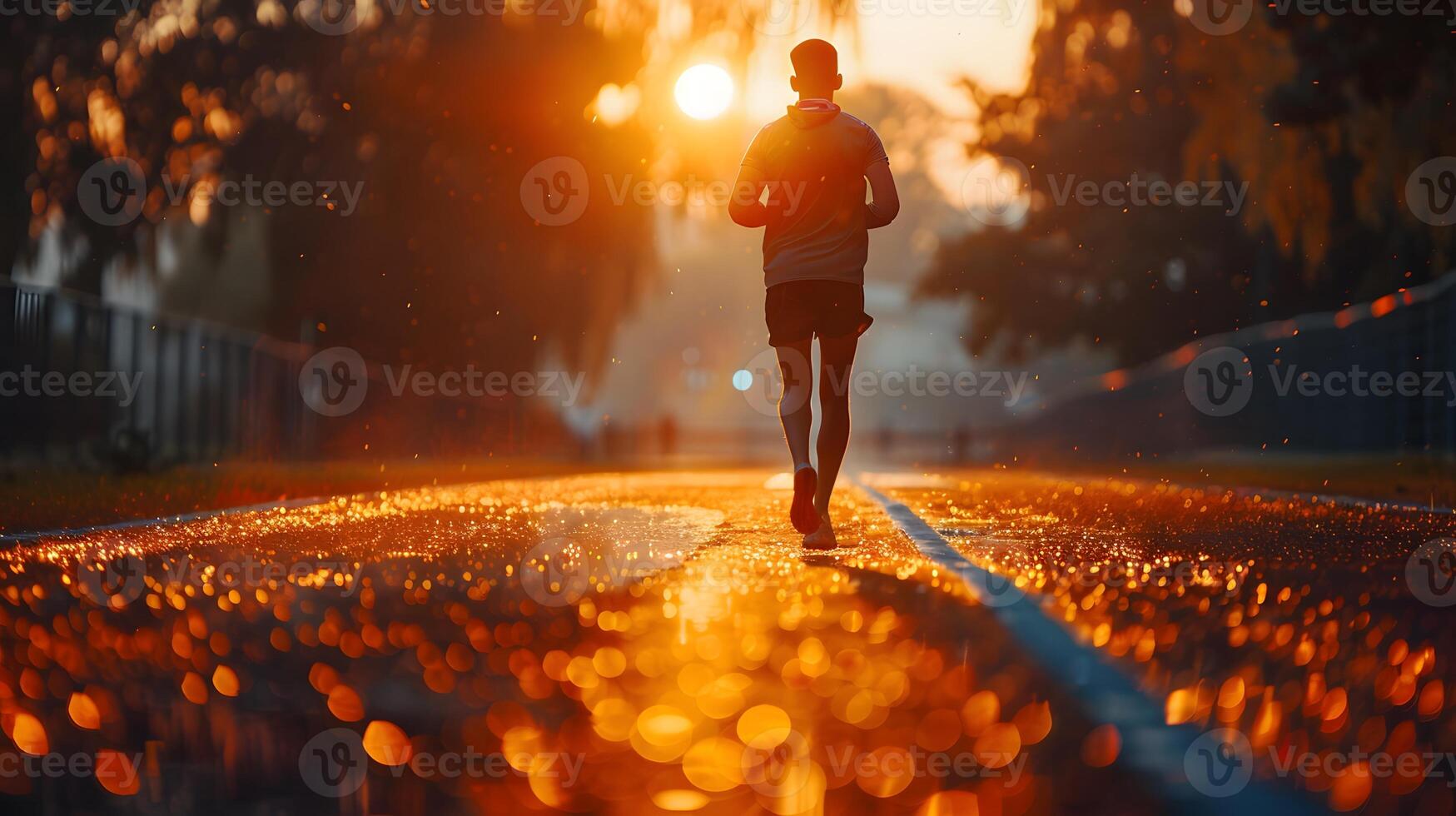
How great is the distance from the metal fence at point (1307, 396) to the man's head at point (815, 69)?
12.0 metres

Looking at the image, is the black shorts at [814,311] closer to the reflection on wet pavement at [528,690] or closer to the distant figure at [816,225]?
the distant figure at [816,225]

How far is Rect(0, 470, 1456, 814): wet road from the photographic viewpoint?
2916mm

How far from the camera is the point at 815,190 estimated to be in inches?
295

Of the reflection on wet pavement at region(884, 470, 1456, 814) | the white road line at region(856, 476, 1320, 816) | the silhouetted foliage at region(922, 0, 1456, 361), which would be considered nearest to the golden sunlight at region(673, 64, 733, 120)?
the silhouetted foliage at region(922, 0, 1456, 361)

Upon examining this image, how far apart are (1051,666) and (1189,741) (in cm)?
78

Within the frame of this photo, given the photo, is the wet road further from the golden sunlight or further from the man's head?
the golden sunlight

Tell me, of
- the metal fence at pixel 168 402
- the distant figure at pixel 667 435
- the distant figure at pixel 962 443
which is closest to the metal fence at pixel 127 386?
the metal fence at pixel 168 402

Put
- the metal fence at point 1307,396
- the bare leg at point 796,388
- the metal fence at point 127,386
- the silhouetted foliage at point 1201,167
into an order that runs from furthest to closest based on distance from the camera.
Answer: the metal fence at point 1307,396 < the metal fence at point 127,386 < the silhouetted foliage at point 1201,167 < the bare leg at point 796,388

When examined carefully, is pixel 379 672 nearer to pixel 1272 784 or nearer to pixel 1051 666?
Answer: pixel 1051 666

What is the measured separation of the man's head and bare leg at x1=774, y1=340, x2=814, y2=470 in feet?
3.77

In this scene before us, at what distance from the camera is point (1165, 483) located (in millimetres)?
15094

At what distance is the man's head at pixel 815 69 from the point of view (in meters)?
7.58

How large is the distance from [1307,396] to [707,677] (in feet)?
78.5

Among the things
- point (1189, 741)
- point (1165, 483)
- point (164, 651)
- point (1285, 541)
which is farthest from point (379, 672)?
point (1165, 483)
